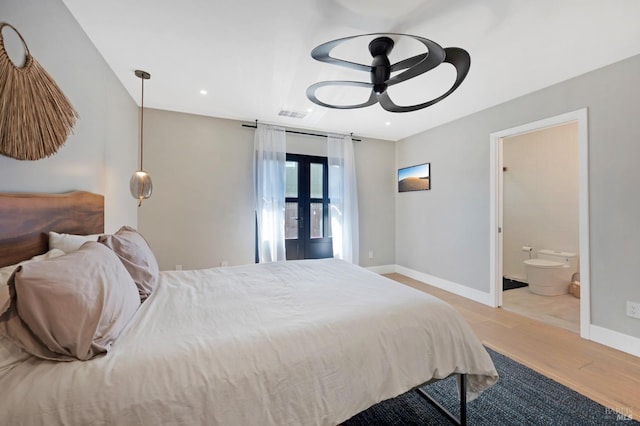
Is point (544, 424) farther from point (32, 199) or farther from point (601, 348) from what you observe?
point (32, 199)

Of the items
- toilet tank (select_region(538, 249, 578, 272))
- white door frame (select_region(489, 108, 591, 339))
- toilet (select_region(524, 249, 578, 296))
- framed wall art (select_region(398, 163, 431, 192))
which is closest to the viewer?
white door frame (select_region(489, 108, 591, 339))

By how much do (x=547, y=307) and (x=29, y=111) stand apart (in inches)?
203

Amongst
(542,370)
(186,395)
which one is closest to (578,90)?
(542,370)

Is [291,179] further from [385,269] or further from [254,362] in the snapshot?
[254,362]

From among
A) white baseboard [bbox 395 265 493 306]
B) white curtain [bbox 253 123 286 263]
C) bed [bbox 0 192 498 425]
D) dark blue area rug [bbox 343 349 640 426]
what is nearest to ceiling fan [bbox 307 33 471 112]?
bed [bbox 0 192 498 425]

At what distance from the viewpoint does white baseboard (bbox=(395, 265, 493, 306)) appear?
3436 mm

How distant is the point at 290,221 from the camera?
425 centimetres

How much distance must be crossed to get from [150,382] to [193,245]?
3004 mm

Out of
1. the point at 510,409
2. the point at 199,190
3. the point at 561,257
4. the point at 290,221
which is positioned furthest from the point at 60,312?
the point at 561,257

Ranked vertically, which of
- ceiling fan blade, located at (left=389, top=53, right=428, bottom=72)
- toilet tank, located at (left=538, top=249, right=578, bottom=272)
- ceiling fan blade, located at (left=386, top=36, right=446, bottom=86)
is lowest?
toilet tank, located at (left=538, top=249, right=578, bottom=272)

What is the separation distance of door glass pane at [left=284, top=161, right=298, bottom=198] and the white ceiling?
1303mm

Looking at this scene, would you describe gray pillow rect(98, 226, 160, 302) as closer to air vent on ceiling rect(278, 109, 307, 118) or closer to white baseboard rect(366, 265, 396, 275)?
air vent on ceiling rect(278, 109, 307, 118)

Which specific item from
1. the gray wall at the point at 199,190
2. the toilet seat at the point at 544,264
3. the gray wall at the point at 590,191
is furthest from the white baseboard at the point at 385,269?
the gray wall at the point at 199,190

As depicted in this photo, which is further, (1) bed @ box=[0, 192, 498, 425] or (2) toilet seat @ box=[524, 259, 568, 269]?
(2) toilet seat @ box=[524, 259, 568, 269]
